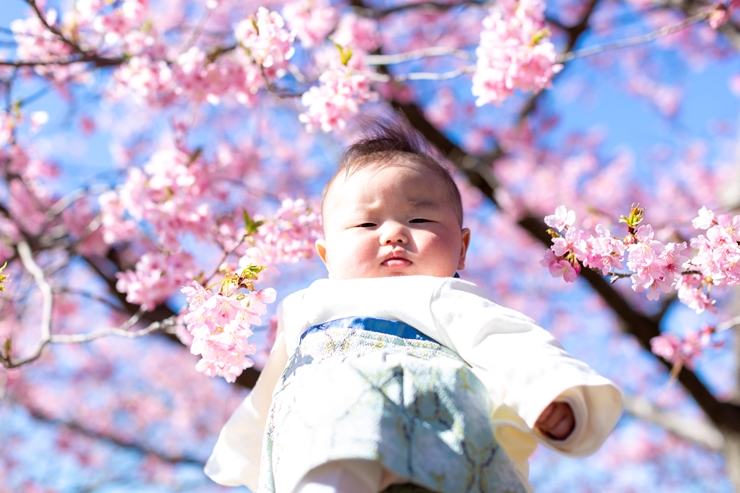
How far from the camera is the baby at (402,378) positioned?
127 centimetres

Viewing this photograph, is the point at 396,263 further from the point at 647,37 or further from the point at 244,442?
the point at 647,37

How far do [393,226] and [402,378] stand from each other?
463 mm

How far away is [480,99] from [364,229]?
1.18 metres

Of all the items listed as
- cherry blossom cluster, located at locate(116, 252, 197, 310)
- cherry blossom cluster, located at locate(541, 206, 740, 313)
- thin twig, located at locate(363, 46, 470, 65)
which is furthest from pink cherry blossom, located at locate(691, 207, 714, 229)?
cherry blossom cluster, located at locate(116, 252, 197, 310)

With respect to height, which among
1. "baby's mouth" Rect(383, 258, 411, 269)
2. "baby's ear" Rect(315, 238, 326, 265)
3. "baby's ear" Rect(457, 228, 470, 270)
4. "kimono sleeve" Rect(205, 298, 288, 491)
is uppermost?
"baby's mouth" Rect(383, 258, 411, 269)

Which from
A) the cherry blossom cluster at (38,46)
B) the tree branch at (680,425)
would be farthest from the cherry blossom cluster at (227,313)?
the tree branch at (680,425)

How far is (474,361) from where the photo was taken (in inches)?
56.9

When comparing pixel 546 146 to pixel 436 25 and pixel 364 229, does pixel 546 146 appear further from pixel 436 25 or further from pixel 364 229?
pixel 364 229

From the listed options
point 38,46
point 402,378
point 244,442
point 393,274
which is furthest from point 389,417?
point 38,46

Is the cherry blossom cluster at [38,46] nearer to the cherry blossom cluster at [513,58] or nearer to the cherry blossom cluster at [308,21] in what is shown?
the cherry blossom cluster at [308,21]

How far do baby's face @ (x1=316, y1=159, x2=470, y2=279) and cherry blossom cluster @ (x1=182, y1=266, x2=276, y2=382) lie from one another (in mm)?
256

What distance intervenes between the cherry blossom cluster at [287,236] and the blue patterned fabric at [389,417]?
0.96 meters

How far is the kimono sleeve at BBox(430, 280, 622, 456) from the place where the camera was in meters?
1.27

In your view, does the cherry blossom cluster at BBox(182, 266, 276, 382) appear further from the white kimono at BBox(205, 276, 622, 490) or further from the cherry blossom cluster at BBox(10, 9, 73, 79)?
the cherry blossom cluster at BBox(10, 9, 73, 79)
